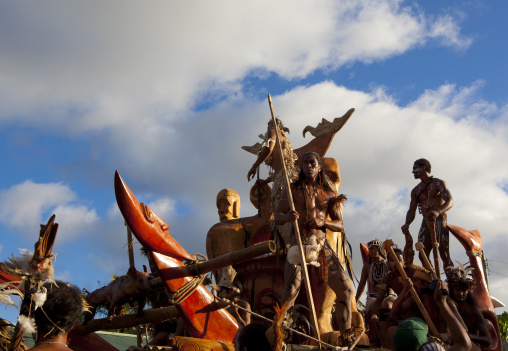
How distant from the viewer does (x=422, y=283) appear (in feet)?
24.4

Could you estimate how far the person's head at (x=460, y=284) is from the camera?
19.8 feet

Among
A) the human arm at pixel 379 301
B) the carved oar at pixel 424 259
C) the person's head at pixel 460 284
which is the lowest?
the person's head at pixel 460 284

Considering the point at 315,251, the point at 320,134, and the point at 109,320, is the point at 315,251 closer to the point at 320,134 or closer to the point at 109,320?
the point at 109,320

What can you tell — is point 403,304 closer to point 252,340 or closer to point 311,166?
point 311,166

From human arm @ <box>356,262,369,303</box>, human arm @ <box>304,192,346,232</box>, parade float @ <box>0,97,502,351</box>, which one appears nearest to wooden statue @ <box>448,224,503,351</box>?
parade float @ <box>0,97,502,351</box>

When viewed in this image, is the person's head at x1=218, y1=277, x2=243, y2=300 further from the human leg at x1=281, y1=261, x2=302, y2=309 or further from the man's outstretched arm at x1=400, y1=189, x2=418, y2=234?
the man's outstretched arm at x1=400, y1=189, x2=418, y2=234

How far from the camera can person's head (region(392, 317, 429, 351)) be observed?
3.39 metres

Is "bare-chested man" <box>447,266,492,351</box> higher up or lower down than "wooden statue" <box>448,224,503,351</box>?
lower down

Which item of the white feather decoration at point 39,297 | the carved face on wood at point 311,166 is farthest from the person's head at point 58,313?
the carved face on wood at point 311,166

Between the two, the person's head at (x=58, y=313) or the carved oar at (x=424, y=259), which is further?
the carved oar at (x=424, y=259)

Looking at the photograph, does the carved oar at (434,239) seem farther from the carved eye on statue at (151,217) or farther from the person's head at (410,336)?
the person's head at (410,336)

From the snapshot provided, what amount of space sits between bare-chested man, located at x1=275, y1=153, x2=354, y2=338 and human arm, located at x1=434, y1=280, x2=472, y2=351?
118cm

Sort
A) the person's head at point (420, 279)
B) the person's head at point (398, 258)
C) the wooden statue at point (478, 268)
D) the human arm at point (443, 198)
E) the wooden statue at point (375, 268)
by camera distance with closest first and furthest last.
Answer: the person's head at point (420, 279), the wooden statue at point (478, 268), the person's head at point (398, 258), the human arm at point (443, 198), the wooden statue at point (375, 268)

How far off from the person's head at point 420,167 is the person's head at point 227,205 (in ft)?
8.71
